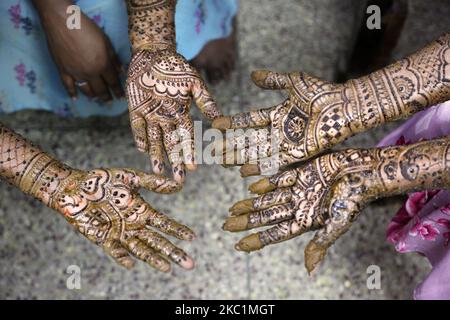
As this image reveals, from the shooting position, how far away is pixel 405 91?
1047mm

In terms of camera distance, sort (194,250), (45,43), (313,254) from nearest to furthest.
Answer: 1. (313,254)
2. (45,43)
3. (194,250)

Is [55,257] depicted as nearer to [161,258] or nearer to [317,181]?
[161,258]

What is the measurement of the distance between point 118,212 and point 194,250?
439mm

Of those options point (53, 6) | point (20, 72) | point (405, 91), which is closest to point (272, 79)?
point (405, 91)

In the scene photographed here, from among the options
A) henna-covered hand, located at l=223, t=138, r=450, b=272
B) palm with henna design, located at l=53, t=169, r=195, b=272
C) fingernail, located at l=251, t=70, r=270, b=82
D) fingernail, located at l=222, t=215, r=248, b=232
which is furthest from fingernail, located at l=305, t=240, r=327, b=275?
fingernail, located at l=251, t=70, r=270, b=82

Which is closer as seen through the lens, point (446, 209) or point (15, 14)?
point (446, 209)

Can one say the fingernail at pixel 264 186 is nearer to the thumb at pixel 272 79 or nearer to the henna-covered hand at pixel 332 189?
the henna-covered hand at pixel 332 189

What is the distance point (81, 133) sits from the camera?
162cm

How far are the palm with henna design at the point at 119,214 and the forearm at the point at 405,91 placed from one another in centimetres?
38

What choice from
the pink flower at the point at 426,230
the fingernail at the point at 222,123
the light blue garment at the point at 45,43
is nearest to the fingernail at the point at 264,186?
the fingernail at the point at 222,123

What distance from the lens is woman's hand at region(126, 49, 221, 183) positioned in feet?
3.67

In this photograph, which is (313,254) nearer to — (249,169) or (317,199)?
(317,199)

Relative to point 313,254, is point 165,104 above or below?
above

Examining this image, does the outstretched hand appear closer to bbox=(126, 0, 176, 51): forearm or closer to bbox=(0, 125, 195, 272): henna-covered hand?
bbox=(0, 125, 195, 272): henna-covered hand
